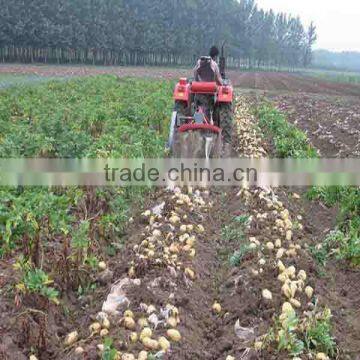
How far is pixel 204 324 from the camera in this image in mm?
4156

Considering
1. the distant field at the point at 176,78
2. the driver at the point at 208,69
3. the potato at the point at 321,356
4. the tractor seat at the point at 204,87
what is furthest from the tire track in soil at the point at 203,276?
the distant field at the point at 176,78

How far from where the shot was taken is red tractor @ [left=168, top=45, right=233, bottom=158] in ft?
26.0

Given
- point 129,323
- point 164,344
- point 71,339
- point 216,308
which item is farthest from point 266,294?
point 71,339

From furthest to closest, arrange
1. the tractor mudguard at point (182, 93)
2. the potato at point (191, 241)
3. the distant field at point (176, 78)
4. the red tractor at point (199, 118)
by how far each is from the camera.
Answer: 1. the distant field at point (176, 78)
2. the tractor mudguard at point (182, 93)
3. the red tractor at point (199, 118)
4. the potato at point (191, 241)

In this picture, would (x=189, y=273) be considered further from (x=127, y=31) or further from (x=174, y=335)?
(x=127, y=31)

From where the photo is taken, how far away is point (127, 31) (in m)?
58.0

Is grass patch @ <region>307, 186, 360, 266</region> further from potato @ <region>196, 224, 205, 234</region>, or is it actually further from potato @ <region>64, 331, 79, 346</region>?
potato @ <region>64, 331, 79, 346</region>

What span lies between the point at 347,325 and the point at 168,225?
209 cm

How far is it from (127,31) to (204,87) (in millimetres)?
51834

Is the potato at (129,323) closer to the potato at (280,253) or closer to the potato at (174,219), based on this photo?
the potato at (280,253)

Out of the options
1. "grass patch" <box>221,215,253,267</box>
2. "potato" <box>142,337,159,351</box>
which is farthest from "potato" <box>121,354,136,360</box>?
"grass patch" <box>221,215,253,267</box>

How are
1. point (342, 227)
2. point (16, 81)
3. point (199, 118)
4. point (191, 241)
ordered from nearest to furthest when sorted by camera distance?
point (191, 241)
point (342, 227)
point (199, 118)
point (16, 81)

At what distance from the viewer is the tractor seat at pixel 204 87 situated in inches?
342

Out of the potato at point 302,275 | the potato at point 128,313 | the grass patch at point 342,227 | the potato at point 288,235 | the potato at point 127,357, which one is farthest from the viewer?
the potato at point 288,235
